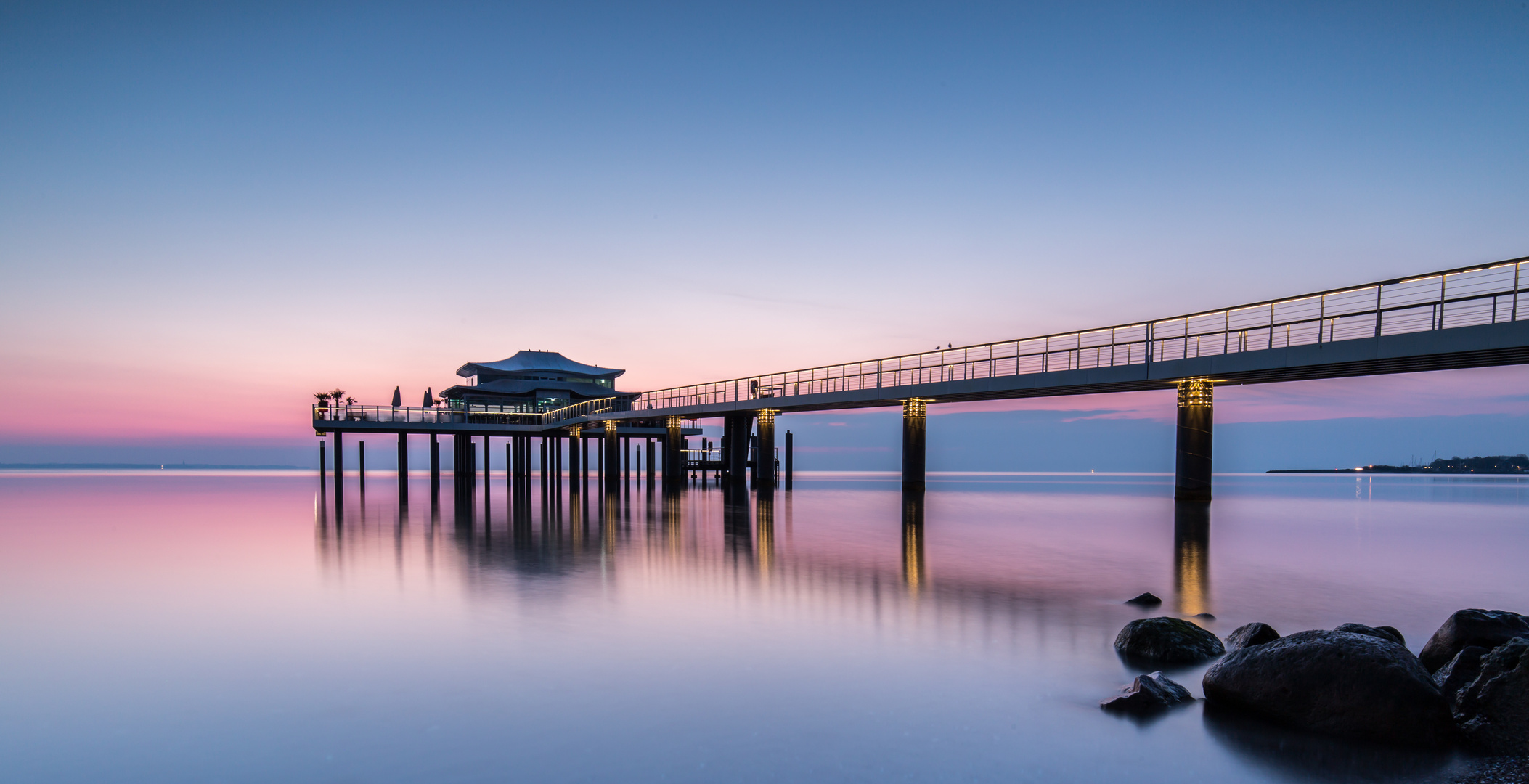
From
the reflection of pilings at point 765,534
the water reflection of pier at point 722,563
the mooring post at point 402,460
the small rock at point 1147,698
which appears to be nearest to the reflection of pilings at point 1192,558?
the water reflection of pier at point 722,563

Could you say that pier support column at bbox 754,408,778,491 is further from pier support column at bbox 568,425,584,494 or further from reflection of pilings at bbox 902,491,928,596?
pier support column at bbox 568,425,584,494

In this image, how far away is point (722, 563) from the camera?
546 inches

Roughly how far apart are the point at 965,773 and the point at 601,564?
977cm

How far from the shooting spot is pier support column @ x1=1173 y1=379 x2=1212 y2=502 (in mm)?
25109

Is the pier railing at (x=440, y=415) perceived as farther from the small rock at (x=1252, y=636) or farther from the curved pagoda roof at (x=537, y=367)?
the small rock at (x=1252, y=636)

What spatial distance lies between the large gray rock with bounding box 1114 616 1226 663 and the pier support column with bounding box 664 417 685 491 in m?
39.6

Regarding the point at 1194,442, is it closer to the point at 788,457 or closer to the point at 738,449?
the point at 738,449

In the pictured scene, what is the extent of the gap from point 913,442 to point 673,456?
59.6ft

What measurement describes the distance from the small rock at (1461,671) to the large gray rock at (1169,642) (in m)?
1.61

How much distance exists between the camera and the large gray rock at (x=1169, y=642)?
712 cm

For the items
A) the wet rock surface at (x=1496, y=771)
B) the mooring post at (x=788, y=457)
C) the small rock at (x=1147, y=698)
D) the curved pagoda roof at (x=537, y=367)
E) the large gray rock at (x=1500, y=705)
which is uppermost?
→ the curved pagoda roof at (x=537, y=367)

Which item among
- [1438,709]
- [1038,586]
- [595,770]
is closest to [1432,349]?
[1038,586]

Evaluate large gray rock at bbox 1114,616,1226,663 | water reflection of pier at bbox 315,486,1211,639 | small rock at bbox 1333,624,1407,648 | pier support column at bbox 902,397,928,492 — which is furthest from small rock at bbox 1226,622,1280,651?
pier support column at bbox 902,397,928,492

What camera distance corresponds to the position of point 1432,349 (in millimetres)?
17359
